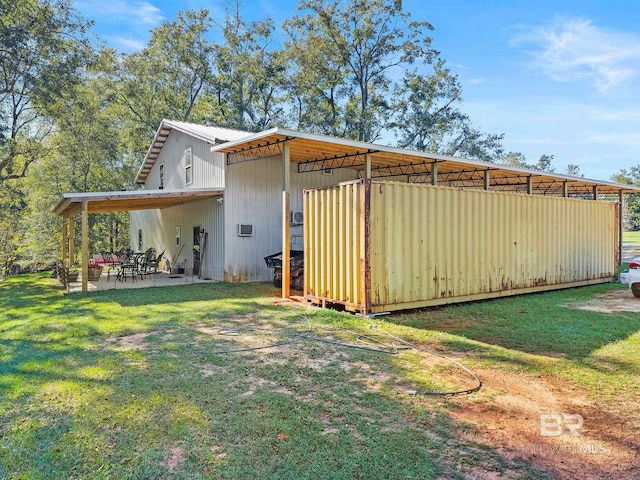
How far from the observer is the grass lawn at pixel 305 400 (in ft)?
8.36

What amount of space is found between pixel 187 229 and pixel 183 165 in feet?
7.55

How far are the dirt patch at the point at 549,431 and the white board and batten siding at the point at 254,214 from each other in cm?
898

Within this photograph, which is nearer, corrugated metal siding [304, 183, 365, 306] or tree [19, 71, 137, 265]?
corrugated metal siding [304, 183, 365, 306]

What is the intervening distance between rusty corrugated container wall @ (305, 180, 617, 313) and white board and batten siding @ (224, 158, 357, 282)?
405cm

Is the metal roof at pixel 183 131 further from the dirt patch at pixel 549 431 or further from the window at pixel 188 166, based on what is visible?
the dirt patch at pixel 549 431

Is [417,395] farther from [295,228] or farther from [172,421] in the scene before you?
[295,228]

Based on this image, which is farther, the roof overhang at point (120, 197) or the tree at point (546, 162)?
the tree at point (546, 162)

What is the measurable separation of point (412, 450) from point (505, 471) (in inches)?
21.5

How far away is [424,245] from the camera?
7.61 m

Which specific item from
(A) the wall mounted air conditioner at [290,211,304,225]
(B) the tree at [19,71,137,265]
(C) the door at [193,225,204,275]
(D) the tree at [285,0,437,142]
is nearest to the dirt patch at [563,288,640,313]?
(A) the wall mounted air conditioner at [290,211,304,225]

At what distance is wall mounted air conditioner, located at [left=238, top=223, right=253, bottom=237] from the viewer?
1203cm

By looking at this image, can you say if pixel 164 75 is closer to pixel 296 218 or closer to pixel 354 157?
pixel 296 218

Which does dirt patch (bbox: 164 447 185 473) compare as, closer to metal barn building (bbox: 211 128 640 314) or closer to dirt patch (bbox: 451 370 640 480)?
dirt patch (bbox: 451 370 640 480)

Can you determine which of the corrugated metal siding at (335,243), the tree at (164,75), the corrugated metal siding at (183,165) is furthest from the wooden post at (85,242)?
the tree at (164,75)
